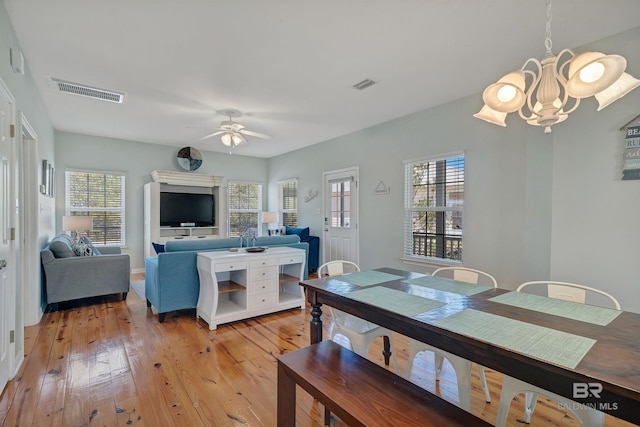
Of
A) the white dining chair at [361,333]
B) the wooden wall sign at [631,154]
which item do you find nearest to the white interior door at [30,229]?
the white dining chair at [361,333]

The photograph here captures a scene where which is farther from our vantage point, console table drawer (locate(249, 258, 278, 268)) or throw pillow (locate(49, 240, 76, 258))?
throw pillow (locate(49, 240, 76, 258))

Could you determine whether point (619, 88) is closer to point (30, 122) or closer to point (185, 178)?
point (30, 122)

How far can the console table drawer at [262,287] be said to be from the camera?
135 inches

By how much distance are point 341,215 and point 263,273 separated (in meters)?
2.53

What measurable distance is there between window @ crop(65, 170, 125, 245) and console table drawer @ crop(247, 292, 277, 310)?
4087 mm

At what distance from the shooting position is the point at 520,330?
1.26m

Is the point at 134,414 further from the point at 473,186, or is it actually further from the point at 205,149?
the point at 205,149

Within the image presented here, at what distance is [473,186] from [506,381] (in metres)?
2.75

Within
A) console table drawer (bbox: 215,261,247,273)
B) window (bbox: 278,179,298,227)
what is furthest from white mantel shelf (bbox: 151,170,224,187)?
console table drawer (bbox: 215,261,247,273)

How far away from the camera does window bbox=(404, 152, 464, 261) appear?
393 cm

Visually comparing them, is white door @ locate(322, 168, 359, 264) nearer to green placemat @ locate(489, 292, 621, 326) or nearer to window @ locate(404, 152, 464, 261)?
window @ locate(404, 152, 464, 261)

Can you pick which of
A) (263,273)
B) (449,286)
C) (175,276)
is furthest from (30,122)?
(449,286)

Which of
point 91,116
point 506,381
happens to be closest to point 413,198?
point 506,381

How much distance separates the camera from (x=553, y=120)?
5.41 ft
